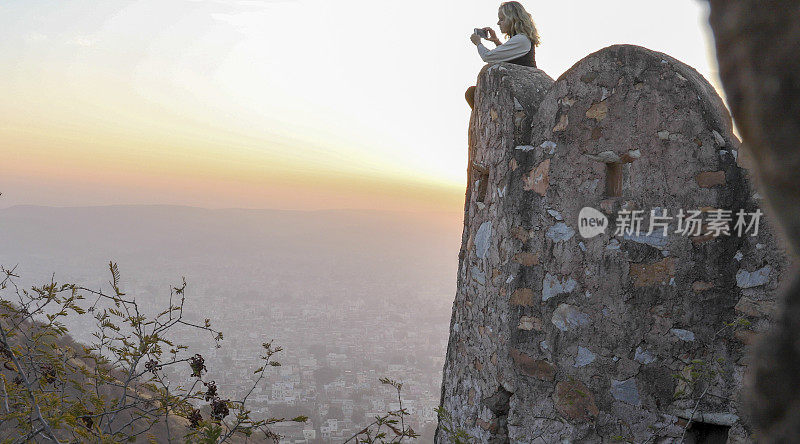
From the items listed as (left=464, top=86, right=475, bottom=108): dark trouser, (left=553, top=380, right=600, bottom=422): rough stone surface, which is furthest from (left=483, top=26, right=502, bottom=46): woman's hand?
(left=553, top=380, right=600, bottom=422): rough stone surface

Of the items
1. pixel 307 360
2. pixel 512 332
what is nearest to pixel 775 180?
pixel 512 332

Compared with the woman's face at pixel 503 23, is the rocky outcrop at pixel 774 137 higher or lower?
lower

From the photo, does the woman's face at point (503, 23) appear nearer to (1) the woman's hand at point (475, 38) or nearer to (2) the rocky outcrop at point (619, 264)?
(1) the woman's hand at point (475, 38)

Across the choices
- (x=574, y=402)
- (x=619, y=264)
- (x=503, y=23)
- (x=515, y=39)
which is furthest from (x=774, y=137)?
(x=503, y=23)

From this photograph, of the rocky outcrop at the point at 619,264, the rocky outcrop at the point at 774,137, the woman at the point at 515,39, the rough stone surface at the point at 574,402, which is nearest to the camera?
the rocky outcrop at the point at 774,137

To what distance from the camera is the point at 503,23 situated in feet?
13.4

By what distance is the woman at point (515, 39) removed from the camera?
13.1ft

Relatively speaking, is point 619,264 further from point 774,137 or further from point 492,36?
point 774,137

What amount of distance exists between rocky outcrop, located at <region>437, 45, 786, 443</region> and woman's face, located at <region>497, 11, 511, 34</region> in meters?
0.60

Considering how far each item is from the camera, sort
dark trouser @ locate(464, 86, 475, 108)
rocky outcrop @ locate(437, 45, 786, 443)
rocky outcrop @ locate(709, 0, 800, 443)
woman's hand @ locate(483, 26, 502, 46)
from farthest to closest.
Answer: dark trouser @ locate(464, 86, 475, 108)
woman's hand @ locate(483, 26, 502, 46)
rocky outcrop @ locate(437, 45, 786, 443)
rocky outcrop @ locate(709, 0, 800, 443)

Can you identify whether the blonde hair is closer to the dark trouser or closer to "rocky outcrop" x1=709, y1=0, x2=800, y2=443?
the dark trouser

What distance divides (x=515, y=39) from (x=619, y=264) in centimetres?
186

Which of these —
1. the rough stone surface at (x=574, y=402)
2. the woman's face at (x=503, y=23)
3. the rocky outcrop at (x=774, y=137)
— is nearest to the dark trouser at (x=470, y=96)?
the woman's face at (x=503, y=23)

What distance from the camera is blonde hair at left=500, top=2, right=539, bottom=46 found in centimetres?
400
